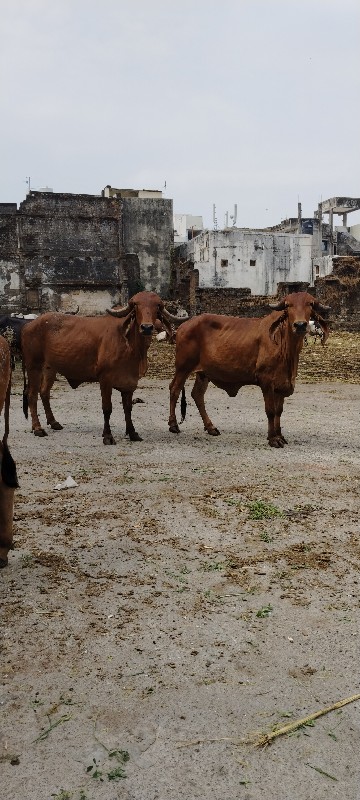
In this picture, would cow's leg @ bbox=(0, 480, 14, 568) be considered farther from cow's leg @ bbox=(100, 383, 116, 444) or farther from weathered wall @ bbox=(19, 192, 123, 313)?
weathered wall @ bbox=(19, 192, 123, 313)

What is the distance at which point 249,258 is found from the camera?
3856cm

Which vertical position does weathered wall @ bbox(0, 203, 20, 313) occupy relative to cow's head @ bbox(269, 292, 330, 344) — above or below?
above

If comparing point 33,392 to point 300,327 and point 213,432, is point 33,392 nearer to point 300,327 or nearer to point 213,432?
point 213,432

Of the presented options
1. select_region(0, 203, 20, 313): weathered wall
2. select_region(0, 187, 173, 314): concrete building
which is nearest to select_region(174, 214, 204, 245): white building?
select_region(0, 187, 173, 314): concrete building

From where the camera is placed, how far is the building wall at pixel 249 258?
37.6 meters

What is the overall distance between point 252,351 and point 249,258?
1246 inches

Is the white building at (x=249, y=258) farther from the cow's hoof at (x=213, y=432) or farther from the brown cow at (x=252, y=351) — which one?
the cow's hoof at (x=213, y=432)

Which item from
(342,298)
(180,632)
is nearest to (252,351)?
(180,632)

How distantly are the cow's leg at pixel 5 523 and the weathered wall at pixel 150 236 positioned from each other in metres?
34.4

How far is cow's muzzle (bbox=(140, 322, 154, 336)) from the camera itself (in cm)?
762

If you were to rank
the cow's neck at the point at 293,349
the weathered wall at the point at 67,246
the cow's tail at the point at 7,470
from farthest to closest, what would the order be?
the weathered wall at the point at 67,246
the cow's neck at the point at 293,349
the cow's tail at the point at 7,470

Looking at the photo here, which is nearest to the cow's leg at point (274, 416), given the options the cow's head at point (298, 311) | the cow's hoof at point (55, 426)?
the cow's head at point (298, 311)

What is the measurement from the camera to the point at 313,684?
275 cm

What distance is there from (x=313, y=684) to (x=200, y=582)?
1.14 meters
